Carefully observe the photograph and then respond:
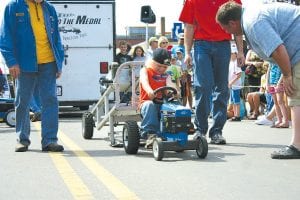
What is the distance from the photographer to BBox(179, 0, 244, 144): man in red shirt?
8.24 metres

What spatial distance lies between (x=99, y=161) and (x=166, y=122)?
2.78ft

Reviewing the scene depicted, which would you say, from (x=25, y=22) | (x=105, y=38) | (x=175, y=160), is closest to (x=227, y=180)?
(x=175, y=160)

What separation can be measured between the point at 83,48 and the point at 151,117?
9.02 metres

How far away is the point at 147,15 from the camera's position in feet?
64.2

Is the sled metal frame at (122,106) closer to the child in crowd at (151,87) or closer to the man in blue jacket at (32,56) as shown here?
the child in crowd at (151,87)

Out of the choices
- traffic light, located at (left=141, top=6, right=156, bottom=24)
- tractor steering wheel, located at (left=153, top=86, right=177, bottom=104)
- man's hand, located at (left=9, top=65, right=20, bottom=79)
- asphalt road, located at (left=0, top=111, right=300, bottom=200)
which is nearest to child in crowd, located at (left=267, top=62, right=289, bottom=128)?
asphalt road, located at (left=0, top=111, right=300, bottom=200)

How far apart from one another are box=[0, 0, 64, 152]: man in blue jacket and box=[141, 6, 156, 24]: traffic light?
11.7 metres

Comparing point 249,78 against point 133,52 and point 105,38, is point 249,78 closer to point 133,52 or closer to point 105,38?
point 133,52

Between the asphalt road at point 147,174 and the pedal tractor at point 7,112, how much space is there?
4395 mm

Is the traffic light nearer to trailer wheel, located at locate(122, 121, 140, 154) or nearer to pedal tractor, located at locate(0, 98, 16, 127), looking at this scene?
A: pedal tractor, located at locate(0, 98, 16, 127)

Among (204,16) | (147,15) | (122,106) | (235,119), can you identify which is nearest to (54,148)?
(122,106)

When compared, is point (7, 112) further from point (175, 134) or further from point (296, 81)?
point (296, 81)

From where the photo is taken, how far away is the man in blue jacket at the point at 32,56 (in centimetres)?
756

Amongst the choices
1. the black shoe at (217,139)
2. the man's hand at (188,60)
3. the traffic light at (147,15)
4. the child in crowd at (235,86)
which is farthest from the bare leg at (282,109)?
the traffic light at (147,15)
